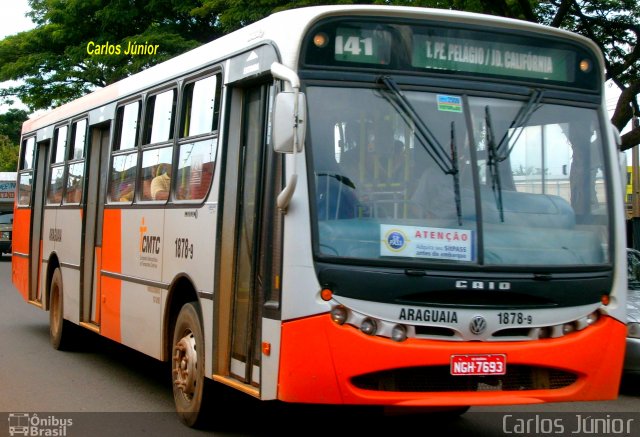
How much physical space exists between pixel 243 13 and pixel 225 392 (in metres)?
14.0

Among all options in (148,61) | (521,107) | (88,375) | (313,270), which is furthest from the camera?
(148,61)

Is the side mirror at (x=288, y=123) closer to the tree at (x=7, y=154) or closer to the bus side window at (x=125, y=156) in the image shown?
the bus side window at (x=125, y=156)

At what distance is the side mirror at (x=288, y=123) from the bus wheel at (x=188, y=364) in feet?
7.18

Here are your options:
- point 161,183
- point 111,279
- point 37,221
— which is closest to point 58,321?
point 37,221

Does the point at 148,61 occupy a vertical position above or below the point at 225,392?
above

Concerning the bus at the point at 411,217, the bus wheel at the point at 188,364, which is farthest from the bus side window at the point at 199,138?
the bus wheel at the point at 188,364

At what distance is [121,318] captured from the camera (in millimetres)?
9883

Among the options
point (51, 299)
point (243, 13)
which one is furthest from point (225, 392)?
point (243, 13)

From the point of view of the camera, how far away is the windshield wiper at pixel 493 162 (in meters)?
6.49

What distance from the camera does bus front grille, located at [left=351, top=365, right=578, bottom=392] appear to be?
616 centimetres

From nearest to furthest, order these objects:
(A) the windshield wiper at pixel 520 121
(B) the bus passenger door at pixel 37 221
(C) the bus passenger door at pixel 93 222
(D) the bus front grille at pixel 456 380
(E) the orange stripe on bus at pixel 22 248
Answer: (D) the bus front grille at pixel 456 380
(A) the windshield wiper at pixel 520 121
(C) the bus passenger door at pixel 93 222
(B) the bus passenger door at pixel 37 221
(E) the orange stripe on bus at pixel 22 248

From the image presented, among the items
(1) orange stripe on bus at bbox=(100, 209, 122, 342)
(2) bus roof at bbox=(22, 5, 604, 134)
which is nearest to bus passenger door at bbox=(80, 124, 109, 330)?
(1) orange stripe on bus at bbox=(100, 209, 122, 342)

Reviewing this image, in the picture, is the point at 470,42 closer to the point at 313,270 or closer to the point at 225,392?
the point at 313,270

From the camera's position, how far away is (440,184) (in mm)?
6383
